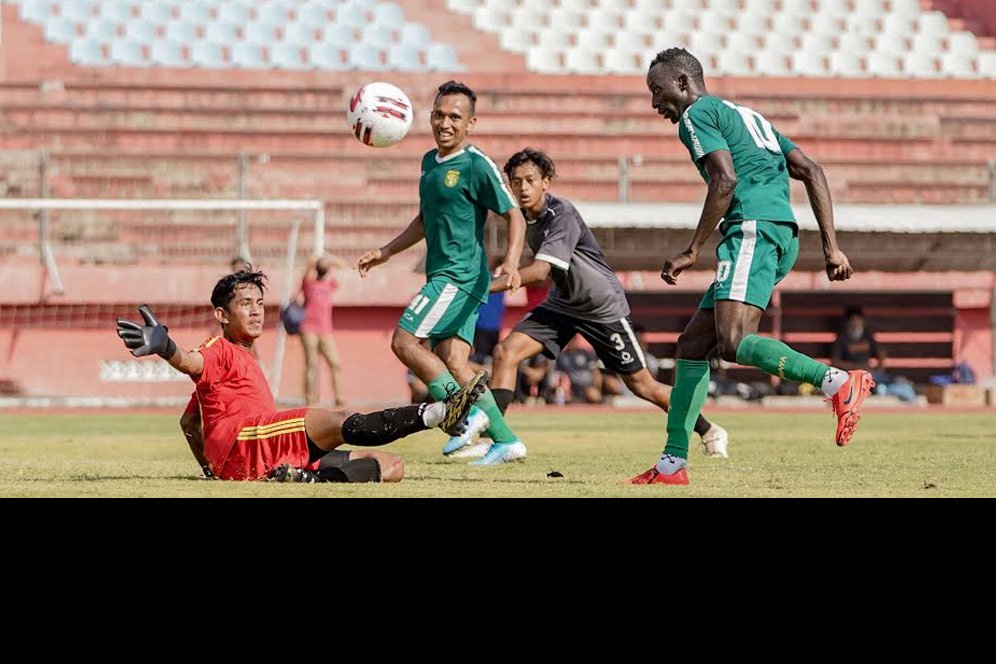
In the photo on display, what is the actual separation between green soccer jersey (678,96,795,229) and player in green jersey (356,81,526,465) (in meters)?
1.68

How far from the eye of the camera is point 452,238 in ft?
29.9

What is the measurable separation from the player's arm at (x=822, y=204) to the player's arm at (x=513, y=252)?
1.61 metres

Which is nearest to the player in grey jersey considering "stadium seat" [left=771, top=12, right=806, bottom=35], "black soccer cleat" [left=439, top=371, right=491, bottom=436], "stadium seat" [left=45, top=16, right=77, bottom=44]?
"black soccer cleat" [left=439, top=371, right=491, bottom=436]

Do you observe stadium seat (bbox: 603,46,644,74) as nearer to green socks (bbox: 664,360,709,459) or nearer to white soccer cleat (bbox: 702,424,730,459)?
white soccer cleat (bbox: 702,424,730,459)

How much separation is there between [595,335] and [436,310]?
1628 mm

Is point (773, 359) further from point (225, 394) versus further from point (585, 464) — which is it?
point (225, 394)

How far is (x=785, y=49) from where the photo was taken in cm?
3006

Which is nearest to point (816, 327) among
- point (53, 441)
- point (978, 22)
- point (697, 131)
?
point (978, 22)

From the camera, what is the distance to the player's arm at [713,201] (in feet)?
23.5

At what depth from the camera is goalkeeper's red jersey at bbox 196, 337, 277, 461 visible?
7301mm

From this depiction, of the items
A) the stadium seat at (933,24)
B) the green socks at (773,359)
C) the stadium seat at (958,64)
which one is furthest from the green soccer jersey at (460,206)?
the stadium seat at (933,24)

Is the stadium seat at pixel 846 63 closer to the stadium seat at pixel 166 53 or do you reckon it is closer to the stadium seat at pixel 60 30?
the stadium seat at pixel 166 53

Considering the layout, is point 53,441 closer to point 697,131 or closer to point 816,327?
point 697,131
